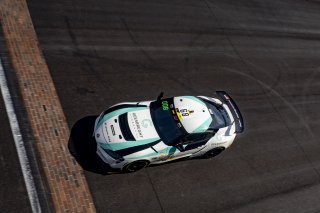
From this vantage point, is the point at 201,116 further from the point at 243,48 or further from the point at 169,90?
the point at 243,48

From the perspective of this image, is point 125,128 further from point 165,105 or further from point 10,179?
point 10,179

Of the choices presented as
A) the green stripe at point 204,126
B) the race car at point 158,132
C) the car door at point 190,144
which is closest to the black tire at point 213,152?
the race car at point 158,132

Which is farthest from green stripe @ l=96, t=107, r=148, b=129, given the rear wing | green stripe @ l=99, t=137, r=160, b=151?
the rear wing

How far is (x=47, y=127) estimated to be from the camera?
10930 mm

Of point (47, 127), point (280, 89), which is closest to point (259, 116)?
point (280, 89)

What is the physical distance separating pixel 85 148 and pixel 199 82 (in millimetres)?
5951

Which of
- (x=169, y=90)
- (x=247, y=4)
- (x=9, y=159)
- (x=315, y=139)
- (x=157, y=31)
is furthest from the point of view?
(x=247, y=4)

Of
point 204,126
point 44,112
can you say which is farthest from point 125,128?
point 44,112

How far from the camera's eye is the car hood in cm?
997

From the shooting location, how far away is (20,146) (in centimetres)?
1022

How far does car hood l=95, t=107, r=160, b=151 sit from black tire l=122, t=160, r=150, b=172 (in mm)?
540

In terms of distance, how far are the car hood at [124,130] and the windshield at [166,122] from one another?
7.2 inches

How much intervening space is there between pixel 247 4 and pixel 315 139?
366 inches

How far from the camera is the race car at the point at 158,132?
32.8ft
